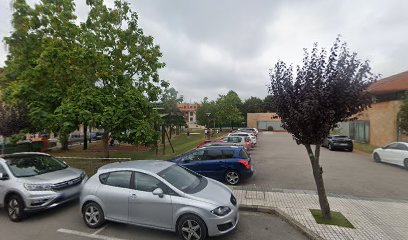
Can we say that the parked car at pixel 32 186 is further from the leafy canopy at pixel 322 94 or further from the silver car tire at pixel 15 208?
the leafy canopy at pixel 322 94

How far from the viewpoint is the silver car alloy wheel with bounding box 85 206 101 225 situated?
5.38m

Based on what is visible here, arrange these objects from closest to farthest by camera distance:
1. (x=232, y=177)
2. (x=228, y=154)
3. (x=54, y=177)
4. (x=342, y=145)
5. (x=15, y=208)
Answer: (x=15, y=208)
(x=54, y=177)
(x=232, y=177)
(x=228, y=154)
(x=342, y=145)

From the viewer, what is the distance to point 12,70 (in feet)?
44.8

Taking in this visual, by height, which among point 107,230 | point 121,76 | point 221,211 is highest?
point 121,76

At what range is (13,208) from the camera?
5.83 metres

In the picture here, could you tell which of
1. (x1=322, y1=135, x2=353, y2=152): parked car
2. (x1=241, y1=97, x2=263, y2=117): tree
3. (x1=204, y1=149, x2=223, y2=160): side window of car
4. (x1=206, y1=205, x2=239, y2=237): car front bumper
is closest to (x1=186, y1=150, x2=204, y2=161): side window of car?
(x1=204, y1=149, x2=223, y2=160): side window of car

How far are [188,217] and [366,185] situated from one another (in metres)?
7.83

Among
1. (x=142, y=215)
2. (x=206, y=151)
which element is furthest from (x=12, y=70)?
(x=142, y=215)

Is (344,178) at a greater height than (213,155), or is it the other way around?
(213,155)

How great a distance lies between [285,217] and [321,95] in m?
3.06

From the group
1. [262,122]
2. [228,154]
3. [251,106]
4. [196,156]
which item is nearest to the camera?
[228,154]

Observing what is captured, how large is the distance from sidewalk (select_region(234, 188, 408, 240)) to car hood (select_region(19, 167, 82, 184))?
195 inches

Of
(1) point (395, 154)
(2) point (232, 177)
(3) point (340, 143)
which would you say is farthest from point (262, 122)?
(2) point (232, 177)

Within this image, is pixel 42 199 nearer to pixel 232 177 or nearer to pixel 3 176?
pixel 3 176
